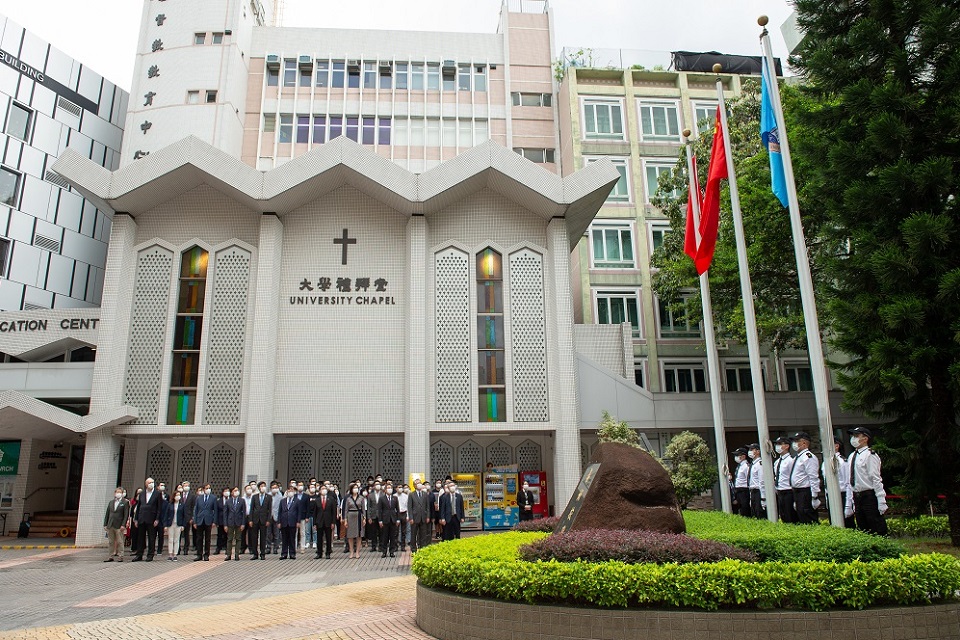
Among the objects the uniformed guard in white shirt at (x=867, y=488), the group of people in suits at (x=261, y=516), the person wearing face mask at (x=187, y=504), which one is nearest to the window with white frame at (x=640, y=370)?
the group of people in suits at (x=261, y=516)

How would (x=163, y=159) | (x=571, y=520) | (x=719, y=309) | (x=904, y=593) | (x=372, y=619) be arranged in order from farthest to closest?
(x=719, y=309)
(x=163, y=159)
(x=571, y=520)
(x=372, y=619)
(x=904, y=593)

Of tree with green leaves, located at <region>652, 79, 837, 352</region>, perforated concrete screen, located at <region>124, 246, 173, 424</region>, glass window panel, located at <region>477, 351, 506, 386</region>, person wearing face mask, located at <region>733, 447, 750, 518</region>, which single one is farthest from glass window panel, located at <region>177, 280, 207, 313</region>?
person wearing face mask, located at <region>733, 447, 750, 518</region>

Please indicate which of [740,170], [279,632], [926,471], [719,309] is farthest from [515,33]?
[279,632]

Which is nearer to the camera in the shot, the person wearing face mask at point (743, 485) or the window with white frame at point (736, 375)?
the person wearing face mask at point (743, 485)

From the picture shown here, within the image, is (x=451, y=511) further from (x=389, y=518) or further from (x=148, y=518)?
(x=148, y=518)

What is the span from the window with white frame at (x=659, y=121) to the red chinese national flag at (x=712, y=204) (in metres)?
18.4

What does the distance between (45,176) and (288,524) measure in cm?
2345

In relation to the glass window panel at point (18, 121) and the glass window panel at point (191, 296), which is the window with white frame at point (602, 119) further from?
the glass window panel at point (18, 121)

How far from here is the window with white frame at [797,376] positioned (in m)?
29.7

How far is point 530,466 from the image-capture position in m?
23.0

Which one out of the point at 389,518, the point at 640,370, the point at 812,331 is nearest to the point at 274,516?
the point at 389,518

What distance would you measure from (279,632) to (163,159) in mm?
16212

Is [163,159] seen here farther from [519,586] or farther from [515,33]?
[515,33]

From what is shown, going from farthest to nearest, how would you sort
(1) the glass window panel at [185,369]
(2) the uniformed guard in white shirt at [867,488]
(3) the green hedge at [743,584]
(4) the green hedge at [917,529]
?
1. (1) the glass window panel at [185,369]
2. (4) the green hedge at [917,529]
3. (2) the uniformed guard in white shirt at [867,488]
4. (3) the green hedge at [743,584]
